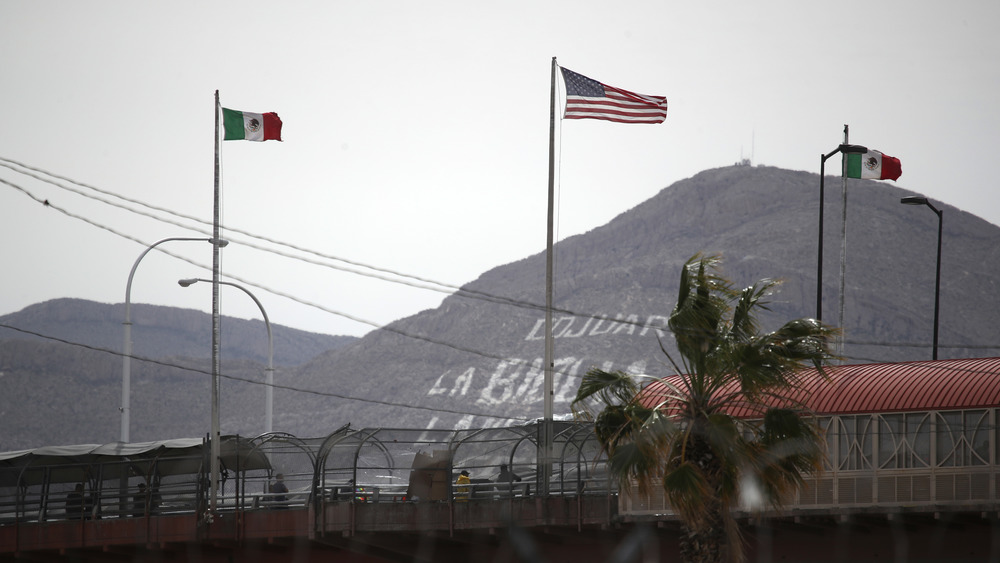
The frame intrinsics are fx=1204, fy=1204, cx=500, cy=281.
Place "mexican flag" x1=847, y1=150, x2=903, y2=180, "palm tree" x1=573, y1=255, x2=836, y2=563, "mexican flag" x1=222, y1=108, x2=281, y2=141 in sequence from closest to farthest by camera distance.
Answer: "palm tree" x1=573, y1=255, x2=836, y2=563
"mexican flag" x1=222, y1=108, x2=281, y2=141
"mexican flag" x1=847, y1=150, x2=903, y2=180

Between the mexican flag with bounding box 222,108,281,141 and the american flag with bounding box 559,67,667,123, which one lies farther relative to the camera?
the american flag with bounding box 559,67,667,123

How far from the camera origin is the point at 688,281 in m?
22.5

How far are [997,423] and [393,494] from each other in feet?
46.2

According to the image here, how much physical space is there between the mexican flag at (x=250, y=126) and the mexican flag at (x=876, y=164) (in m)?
21.2

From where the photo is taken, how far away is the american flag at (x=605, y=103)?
31828 millimetres

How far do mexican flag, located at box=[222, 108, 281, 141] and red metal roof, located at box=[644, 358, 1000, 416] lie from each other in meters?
11.8

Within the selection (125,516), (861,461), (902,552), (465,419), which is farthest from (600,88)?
(465,419)

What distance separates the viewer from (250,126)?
31.3m

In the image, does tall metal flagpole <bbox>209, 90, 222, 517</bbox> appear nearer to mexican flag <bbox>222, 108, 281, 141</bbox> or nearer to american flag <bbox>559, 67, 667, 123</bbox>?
mexican flag <bbox>222, 108, 281, 141</bbox>

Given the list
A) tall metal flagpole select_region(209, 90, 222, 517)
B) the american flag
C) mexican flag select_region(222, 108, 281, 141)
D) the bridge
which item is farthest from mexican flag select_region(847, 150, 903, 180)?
tall metal flagpole select_region(209, 90, 222, 517)

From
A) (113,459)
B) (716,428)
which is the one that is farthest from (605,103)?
(113,459)

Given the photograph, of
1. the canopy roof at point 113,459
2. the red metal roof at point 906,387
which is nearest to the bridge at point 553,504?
the red metal roof at point 906,387

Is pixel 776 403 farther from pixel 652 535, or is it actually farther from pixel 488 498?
pixel 488 498

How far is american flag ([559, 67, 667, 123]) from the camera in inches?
1253
